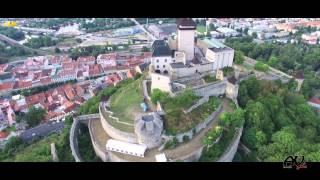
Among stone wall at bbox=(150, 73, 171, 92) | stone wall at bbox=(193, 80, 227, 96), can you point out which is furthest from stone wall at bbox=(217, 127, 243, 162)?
stone wall at bbox=(150, 73, 171, 92)

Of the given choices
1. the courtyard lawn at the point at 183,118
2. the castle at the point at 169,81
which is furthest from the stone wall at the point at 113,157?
the courtyard lawn at the point at 183,118

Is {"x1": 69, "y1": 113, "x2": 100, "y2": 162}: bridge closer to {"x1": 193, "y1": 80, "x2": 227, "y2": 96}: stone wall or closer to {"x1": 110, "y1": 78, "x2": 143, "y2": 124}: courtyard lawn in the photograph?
{"x1": 110, "y1": 78, "x2": 143, "y2": 124}: courtyard lawn

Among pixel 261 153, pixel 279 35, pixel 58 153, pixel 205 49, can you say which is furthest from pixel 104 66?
pixel 279 35

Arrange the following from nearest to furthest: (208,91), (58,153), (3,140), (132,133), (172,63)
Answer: (132,133), (58,153), (208,91), (172,63), (3,140)

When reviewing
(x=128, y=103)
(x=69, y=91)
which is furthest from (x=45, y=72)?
(x=128, y=103)

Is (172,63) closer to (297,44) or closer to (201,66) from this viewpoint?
(201,66)
